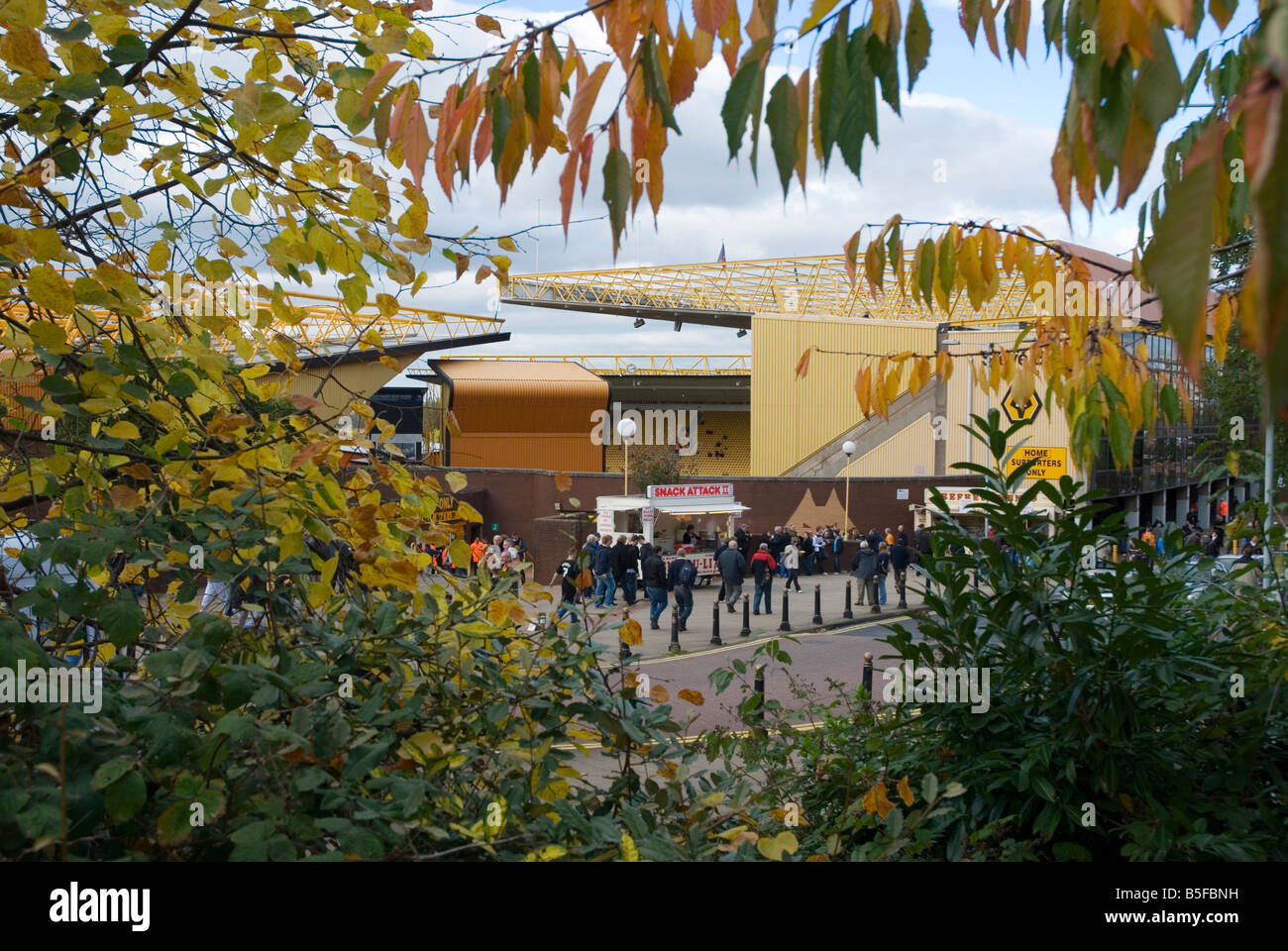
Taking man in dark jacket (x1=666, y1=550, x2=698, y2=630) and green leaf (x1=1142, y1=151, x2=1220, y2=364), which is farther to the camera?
man in dark jacket (x1=666, y1=550, x2=698, y2=630)

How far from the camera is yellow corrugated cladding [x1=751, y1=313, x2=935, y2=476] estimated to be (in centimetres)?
3356

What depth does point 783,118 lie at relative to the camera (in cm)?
158

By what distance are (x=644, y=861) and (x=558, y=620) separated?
123 centimetres

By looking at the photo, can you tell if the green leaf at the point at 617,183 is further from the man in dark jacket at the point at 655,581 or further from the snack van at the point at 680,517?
the snack van at the point at 680,517

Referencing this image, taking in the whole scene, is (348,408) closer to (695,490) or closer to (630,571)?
(630,571)

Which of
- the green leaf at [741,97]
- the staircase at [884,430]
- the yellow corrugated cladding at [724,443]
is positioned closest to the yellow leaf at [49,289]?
the green leaf at [741,97]

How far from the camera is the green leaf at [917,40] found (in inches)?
65.1

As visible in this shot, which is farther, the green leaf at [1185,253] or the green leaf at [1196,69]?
the green leaf at [1196,69]

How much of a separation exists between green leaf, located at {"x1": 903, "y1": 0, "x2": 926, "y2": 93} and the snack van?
21.4 meters

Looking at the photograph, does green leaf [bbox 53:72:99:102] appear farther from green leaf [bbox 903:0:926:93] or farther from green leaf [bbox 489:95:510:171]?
green leaf [bbox 903:0:926:93]

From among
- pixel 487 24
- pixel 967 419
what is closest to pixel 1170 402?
pixel 487 24

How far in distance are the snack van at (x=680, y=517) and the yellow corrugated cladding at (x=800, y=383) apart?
883 cm

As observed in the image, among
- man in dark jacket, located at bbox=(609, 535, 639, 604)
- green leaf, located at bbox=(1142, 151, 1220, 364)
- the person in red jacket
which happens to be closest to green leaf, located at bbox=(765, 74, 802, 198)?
green leaf, located at bbox=(1142, 151, 1220, 364)

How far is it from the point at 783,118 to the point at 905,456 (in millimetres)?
30536
